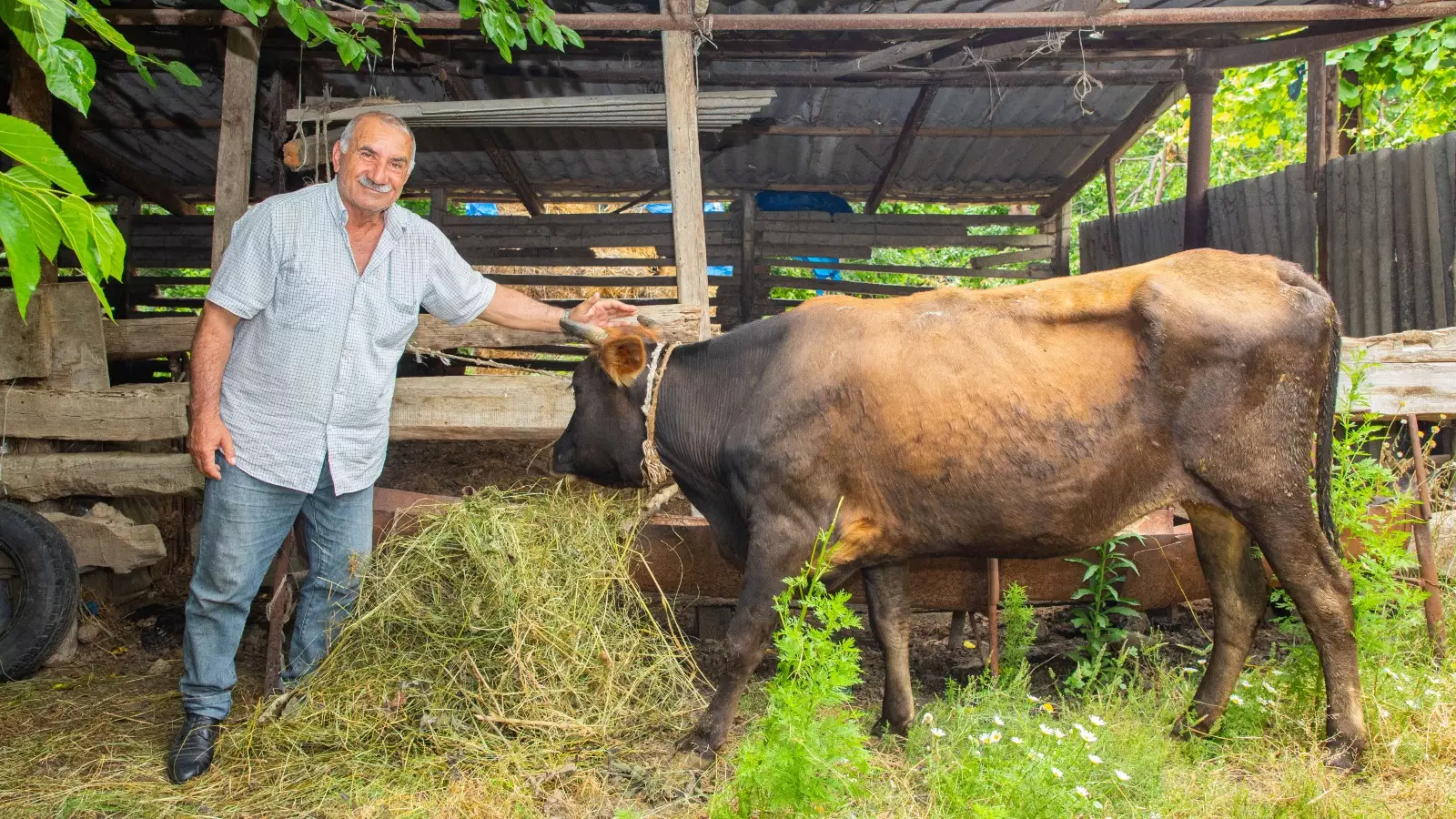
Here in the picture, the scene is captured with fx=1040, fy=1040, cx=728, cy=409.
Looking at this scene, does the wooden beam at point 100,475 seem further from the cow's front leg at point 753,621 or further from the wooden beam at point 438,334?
the cow's front leg at point 753,621

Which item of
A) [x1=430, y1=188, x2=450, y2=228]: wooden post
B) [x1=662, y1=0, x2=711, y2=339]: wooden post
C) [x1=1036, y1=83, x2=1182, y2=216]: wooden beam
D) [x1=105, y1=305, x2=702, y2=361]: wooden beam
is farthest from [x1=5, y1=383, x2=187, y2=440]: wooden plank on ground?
[x1=1036, y1=83, x2=1182, y2=216]: wooden beam

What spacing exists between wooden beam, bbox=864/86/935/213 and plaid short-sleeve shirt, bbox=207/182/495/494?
15.0ft

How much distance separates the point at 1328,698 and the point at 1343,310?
4.27 m

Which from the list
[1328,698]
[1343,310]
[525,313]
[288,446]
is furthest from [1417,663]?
[288,446]

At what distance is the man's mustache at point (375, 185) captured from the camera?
4.17 m

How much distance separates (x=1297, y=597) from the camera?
3965 mm

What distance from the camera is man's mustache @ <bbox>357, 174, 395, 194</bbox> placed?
4.17 metres

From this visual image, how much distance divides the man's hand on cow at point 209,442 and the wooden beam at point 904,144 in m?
5.28

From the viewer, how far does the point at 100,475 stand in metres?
5.79

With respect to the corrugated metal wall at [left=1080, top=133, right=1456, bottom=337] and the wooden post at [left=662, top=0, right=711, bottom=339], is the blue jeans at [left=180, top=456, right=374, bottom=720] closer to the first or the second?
the wooden post at [left=662, top=0, right=711, bottom=339]

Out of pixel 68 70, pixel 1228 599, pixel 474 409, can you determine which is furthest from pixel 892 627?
pixel 68 70

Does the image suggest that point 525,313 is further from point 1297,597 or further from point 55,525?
point 1297,597

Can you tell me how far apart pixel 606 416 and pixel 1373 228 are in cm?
550

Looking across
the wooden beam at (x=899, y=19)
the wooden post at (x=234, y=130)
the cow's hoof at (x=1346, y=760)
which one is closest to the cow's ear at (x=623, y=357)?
the wooden beam at (x=899, y=19)
